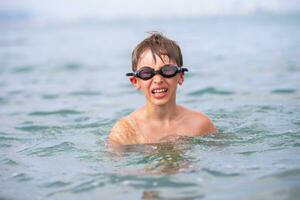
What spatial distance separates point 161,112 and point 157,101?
0.26m

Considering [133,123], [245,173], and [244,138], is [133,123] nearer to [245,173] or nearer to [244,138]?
[244,138]

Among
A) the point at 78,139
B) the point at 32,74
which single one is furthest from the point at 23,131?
the point at 32,74

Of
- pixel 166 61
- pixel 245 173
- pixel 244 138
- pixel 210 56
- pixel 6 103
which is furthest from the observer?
pixel 210 56

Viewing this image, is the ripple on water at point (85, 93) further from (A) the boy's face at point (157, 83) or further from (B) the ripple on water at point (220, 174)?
(B) the ripple on water at point (220, 174)

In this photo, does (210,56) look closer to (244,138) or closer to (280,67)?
(280,67)

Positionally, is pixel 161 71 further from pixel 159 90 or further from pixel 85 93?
pixel 85 93

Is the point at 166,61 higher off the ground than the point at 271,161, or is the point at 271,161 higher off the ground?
the point at 166,61

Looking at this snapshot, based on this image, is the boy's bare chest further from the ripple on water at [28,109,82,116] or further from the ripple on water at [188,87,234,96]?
the ripple on water at [188,87,234,96]

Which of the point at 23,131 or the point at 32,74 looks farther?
the point at 32,74

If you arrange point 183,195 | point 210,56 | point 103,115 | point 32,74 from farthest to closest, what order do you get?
point 210,56 < point 32,74 < point 103,115 < point 183,195

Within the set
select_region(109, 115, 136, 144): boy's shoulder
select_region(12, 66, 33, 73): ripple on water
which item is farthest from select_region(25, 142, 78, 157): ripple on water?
select_region(12, 66, 33, 73): ripple on water

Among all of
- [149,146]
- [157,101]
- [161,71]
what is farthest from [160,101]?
[149,146]

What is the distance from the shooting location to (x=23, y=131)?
7777mm

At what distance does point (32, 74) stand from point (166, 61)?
9723 mm
